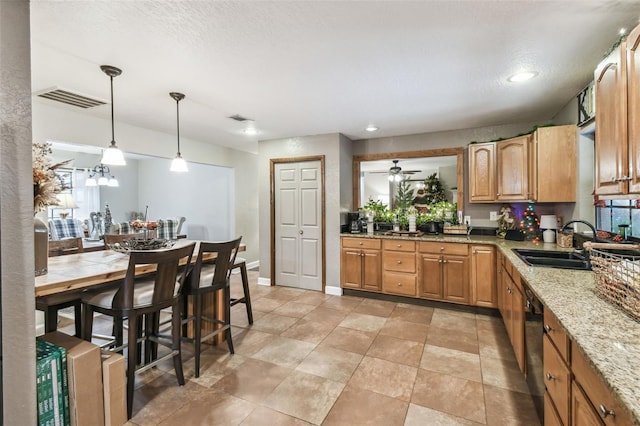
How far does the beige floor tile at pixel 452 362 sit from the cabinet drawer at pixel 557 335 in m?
1.02

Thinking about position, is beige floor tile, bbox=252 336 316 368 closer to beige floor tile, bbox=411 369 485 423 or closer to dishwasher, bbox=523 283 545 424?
beige floor tile, bbox=411 369 485 423

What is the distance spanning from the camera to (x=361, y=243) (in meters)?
4.22

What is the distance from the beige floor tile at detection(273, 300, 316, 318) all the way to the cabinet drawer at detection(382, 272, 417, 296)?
1045 millimetres

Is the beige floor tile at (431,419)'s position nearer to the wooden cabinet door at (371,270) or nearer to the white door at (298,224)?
the wooden cabinet door at (371,270)

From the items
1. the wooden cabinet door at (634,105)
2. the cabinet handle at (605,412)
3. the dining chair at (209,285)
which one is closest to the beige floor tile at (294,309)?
the dining chair at (209,285)

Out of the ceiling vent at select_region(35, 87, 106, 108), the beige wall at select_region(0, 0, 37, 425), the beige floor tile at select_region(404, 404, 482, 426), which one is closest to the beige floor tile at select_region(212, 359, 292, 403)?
the beige floor tile at select_region(404, 404, 482, 426)

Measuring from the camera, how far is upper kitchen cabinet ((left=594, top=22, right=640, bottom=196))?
4.51 ft

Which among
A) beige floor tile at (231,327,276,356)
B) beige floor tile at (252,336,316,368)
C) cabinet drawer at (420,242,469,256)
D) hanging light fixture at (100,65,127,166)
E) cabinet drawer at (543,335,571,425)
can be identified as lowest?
beige floor tile at (252,336,316,368)

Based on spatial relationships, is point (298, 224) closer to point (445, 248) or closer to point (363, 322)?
point (363, 322)

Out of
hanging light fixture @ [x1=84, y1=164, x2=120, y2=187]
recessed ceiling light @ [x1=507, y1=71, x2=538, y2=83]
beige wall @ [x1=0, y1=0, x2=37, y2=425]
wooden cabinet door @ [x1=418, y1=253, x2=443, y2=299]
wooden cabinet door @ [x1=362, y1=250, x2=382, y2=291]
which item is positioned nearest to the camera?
beige wall @ [x1=0, y1=0, x2=37, y2=425]

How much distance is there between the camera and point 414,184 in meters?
4.50

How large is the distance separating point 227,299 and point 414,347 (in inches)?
71.5

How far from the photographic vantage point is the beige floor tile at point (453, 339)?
2764 mm

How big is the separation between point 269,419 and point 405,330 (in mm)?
1781
